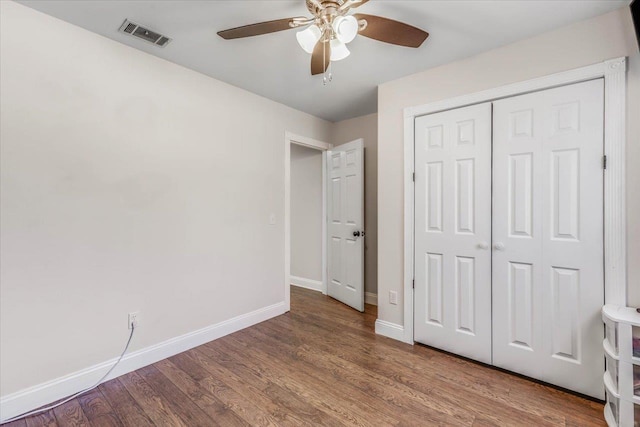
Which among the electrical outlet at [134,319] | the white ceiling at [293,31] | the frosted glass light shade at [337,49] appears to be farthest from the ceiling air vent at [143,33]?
the electrical outlet at [134,319]

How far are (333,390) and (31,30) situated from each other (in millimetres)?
2929

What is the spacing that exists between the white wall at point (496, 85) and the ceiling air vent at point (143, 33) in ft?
6.03

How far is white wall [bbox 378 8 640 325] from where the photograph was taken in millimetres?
1690

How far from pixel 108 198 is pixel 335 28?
1873 mm

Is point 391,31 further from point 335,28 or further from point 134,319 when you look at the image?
point 134,319

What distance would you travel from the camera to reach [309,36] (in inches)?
61.9

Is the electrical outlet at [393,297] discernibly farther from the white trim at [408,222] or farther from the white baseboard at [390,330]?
the white baseboard at [390,330]

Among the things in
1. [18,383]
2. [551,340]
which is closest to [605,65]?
[551,340]

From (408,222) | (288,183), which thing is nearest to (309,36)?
(408,222)

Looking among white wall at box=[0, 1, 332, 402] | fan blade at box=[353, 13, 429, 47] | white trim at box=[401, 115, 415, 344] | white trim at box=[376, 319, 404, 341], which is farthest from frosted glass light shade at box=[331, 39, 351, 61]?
white trim at box=[376, 319, 404, 341]

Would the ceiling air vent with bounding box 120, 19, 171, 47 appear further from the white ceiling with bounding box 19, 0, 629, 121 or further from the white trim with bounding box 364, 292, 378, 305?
the white trim with bounding box 364, 292, 378, 305

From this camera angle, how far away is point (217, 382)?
198 centimetres

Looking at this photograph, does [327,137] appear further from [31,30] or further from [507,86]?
[31,30]

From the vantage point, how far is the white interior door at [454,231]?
2213mm
